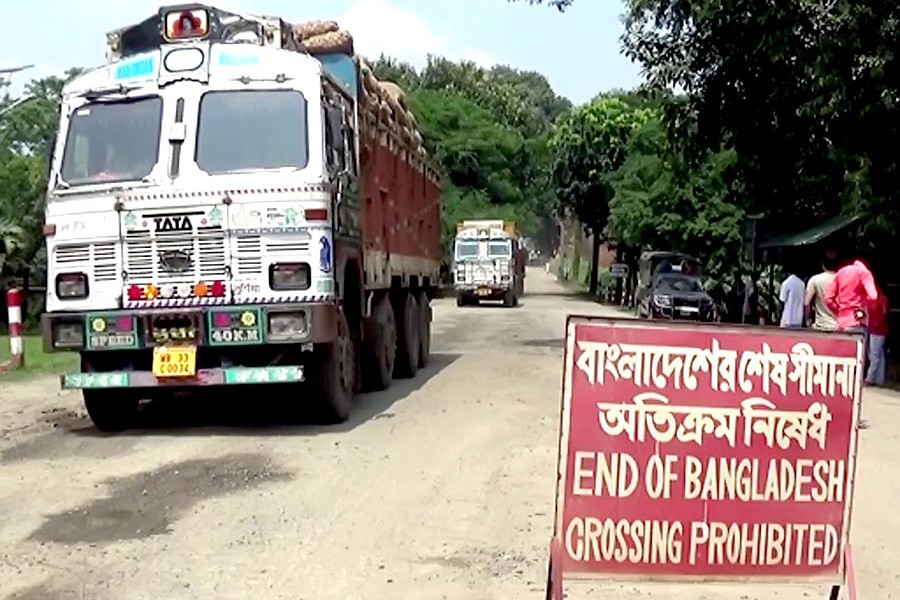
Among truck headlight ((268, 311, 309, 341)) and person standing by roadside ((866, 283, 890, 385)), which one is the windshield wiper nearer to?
truck headlight ((268, 311, 309, 341))

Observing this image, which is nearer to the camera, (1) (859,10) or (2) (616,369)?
(2) (616,369)

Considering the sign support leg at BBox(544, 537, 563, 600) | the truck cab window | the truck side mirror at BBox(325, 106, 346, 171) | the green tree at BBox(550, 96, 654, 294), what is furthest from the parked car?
the sign support leg at BBox(544, 537, 563, 600)

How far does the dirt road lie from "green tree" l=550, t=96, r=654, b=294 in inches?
1515

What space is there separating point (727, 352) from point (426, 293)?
1373 centimetres

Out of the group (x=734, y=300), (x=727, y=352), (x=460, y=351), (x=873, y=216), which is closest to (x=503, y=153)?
(x=734, y=300)

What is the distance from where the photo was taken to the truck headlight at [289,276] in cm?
1031

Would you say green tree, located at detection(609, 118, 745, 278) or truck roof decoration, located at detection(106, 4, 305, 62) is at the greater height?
truck roof decoration, located at detection(106, 4, 305, 62)

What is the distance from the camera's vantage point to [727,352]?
16.3 feet

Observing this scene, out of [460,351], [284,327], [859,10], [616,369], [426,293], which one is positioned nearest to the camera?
[616,369]

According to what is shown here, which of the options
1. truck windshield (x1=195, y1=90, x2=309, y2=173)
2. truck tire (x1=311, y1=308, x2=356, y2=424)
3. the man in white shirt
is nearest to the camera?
truck windshield (x1=195, y1=90, x2=309, y2=173)

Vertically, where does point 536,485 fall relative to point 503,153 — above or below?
below

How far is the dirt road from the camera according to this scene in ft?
20.8

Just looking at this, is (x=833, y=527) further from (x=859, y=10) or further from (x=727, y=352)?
(x=859, y=10)

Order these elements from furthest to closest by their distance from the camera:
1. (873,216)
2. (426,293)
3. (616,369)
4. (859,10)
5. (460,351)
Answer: (460,351) → (426,293) → (873,216) → (859,10) → (616,369)
